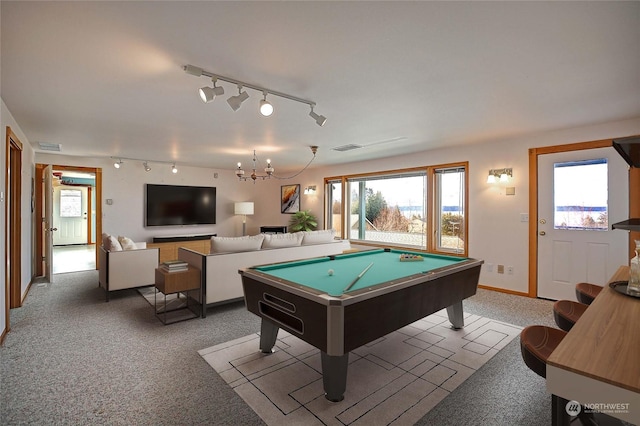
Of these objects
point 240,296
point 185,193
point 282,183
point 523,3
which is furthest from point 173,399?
point 282,183

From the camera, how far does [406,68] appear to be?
2377 mm

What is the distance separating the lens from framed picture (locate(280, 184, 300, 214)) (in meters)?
8.42

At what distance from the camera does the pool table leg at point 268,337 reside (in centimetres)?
265

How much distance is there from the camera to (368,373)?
7.77ft

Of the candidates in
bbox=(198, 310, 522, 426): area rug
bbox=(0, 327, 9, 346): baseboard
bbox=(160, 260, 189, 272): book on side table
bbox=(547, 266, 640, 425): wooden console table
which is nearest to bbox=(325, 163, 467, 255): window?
bbox=(198, 310, 522, 426): area rug

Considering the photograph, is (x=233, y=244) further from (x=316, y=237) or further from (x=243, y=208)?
(x=243, y=208)

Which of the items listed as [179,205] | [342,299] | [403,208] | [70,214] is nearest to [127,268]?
[179,205]

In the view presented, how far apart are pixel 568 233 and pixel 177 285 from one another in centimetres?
496

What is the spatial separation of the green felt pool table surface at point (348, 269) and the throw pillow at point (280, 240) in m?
1.18

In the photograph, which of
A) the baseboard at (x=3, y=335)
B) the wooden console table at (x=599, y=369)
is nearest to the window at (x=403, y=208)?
the wooden console table at (x=599, y=369)

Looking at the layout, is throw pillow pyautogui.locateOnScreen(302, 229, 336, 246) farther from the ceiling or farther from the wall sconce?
the wall sconce

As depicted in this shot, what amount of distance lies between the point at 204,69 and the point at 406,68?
5.10ft

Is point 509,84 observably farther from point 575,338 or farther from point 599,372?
point 599,372

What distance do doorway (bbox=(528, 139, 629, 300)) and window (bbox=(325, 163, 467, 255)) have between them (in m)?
1.04
